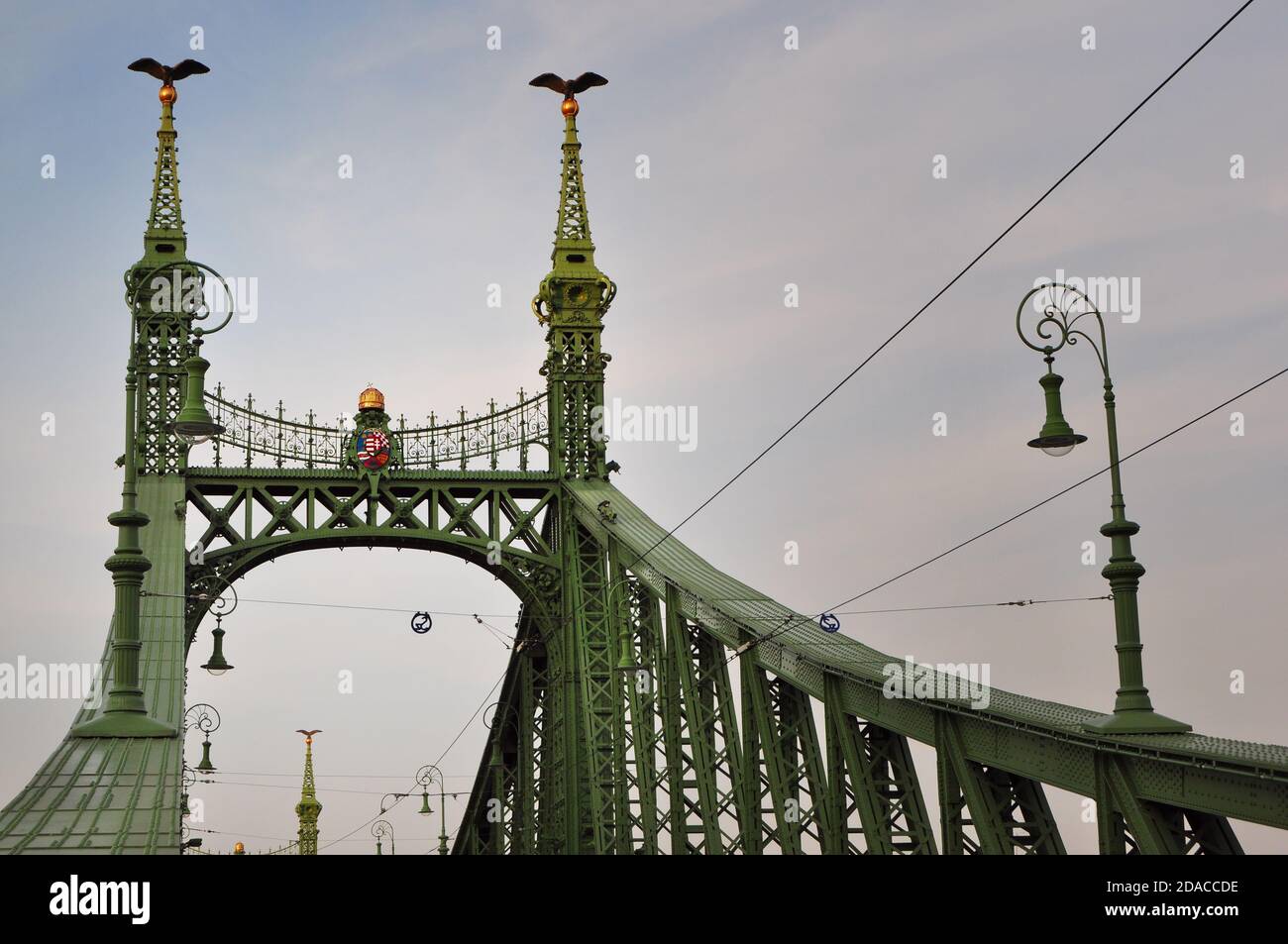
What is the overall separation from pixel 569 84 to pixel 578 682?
18.0 metres

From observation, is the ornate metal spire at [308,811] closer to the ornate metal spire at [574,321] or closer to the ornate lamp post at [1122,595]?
the ornate metal spire at [574,321]

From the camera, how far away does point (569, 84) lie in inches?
2426

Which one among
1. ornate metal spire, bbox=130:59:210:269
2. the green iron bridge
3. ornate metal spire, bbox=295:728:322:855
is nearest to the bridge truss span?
the green iron bridge

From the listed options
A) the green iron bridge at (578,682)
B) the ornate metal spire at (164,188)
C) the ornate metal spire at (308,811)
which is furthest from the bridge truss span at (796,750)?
the ornate metal spire at (308,811)

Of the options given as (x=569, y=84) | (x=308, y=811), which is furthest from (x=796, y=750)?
(x=308, y=811)

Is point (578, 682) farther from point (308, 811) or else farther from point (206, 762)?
point (308, 811)

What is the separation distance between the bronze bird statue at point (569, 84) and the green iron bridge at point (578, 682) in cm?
13

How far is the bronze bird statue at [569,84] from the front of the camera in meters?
61.6

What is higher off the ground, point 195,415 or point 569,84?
point 569,84

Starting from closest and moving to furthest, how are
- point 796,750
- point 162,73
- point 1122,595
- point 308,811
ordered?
point 1122,595, point 796,750, point 162,73, point 308,811

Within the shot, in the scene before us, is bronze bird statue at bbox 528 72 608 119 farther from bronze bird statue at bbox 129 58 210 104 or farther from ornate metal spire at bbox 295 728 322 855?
ornate metal spire at bbox 295 728 322 855

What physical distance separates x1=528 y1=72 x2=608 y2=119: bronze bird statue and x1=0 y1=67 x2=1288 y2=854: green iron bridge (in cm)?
13
